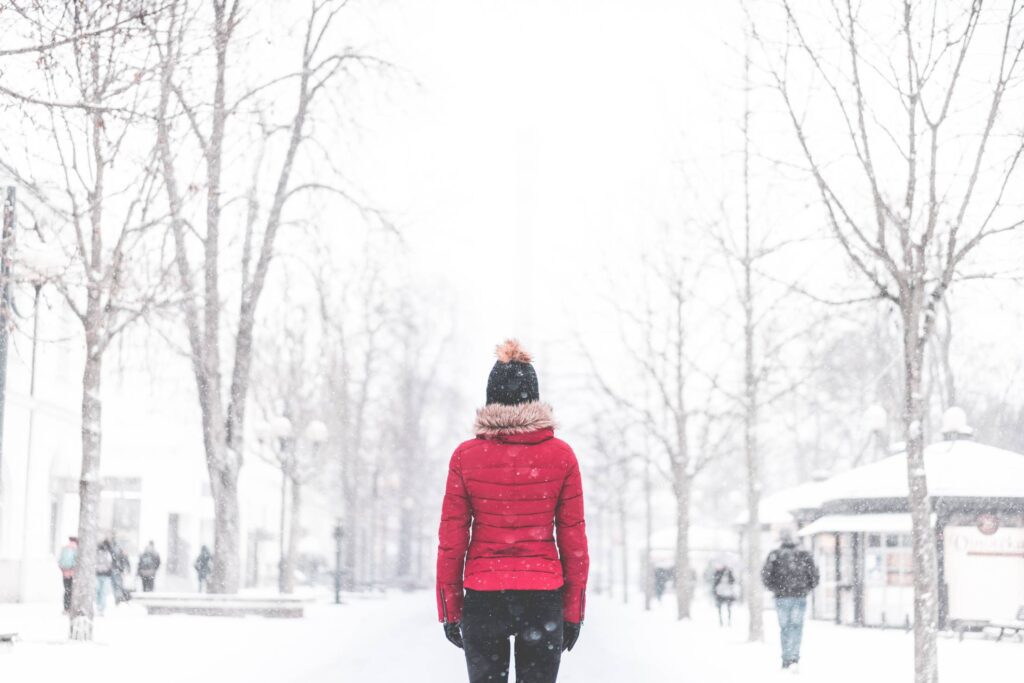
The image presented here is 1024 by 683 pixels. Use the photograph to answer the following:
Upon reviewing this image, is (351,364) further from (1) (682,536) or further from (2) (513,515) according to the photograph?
(2) (513,515)

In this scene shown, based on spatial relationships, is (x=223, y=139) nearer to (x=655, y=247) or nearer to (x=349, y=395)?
(x=655, y=247)

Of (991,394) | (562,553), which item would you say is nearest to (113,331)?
(562,553)

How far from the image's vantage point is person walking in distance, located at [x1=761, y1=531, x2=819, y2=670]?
56.5ft

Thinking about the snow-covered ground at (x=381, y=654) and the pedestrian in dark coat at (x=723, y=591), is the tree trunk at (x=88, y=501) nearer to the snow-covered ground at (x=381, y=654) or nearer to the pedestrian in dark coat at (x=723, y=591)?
the snow-covered ground at (x=381, y=654)

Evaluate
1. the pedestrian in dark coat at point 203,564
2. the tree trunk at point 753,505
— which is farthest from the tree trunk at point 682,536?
the pedestrian in dark coat at point 203,564

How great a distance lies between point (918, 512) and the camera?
1323cm

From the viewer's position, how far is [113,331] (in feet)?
A: 59.8

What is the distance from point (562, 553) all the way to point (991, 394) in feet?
149

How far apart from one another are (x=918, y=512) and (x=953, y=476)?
608 inches

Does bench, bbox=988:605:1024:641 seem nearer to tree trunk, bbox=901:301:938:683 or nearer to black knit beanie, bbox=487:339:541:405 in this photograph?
tree trunk, bbox=901:301:938:683

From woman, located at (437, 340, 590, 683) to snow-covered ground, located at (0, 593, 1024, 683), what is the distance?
8905mm

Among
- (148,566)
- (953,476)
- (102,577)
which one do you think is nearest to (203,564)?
(148,566)

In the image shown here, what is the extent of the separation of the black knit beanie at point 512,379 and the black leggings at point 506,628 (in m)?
0.84

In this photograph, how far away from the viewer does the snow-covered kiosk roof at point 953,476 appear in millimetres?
27297
